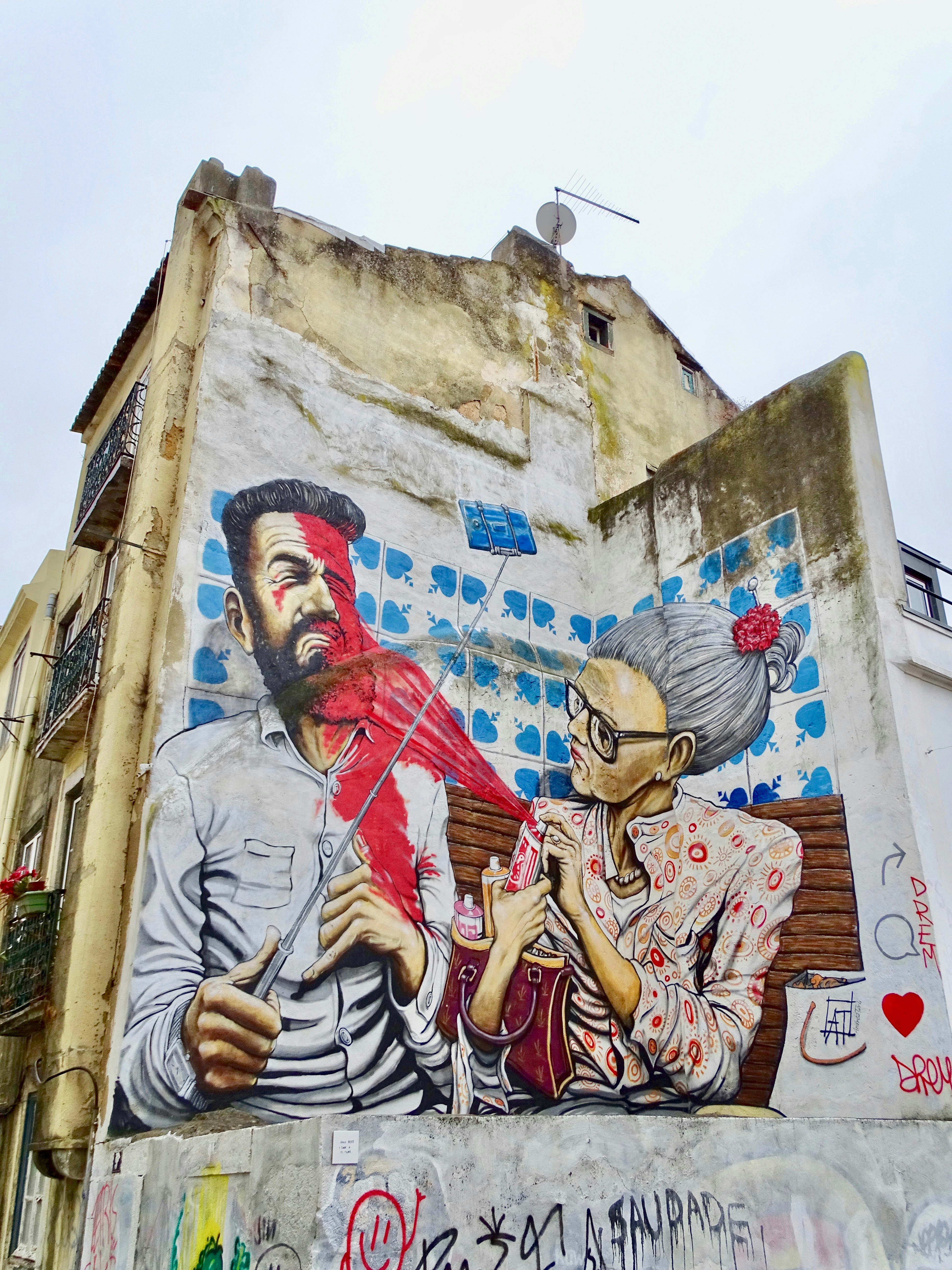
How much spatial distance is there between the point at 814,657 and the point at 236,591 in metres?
5.73

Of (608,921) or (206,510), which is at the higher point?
(206,510)

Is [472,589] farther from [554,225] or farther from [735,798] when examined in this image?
[554,225]

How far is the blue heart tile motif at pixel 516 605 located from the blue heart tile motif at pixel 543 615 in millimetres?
101

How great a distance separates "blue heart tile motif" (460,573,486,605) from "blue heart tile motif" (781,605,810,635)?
3.39 m

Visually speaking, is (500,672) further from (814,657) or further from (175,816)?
(175,816)

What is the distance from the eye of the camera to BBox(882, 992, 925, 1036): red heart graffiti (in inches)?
344

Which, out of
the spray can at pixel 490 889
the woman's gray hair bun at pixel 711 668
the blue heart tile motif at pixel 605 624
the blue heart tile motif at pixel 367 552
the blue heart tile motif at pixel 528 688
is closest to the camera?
the spray can at pixel 490 889

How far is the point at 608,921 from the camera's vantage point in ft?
36.7

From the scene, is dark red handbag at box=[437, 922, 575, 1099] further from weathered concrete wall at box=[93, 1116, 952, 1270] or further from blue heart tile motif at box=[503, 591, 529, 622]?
blue heart tile motif at box=[503, 591, 529, 622]

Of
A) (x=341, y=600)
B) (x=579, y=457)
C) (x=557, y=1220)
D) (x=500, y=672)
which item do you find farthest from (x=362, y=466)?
(x=557, y=1220)

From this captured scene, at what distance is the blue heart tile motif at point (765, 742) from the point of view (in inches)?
415

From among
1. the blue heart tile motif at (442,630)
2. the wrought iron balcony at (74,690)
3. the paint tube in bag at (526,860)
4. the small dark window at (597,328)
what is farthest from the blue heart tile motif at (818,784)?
the small dark window at (597,328)

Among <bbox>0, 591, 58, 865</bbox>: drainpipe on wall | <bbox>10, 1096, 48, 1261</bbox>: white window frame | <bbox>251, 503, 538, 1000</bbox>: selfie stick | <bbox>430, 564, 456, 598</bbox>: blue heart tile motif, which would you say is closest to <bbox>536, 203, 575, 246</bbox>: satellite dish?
<bbox>251, 503, 538, 1000</bbox>: selfie stick

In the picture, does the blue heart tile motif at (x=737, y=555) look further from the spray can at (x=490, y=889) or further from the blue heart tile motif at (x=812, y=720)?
the spray can at (x=490, y=889)
